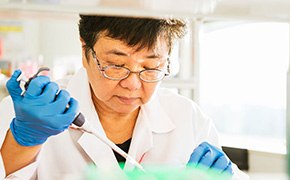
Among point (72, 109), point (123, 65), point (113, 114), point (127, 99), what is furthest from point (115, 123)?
point (72, 109)

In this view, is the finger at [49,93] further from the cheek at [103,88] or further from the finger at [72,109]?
the cheek at [103,88]

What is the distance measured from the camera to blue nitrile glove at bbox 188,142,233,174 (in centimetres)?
89

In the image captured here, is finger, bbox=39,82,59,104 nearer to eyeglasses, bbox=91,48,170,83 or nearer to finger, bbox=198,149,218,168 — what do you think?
eyeglasses, bbox=91,48,170,83

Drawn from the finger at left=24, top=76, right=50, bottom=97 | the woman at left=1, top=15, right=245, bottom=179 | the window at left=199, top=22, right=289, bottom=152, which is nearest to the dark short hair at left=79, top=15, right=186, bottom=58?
the woman at left=1, top=15, right=245, bottom=179

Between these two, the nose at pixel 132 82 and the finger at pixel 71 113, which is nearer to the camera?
the finger at pixel 71 113

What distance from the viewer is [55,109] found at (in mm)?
754

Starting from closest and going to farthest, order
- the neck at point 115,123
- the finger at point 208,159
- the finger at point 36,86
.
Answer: the finger at point 36,86 → the finger at point 208,159 → the neck at point 115,123

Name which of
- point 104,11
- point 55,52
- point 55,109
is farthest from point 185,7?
point 55,52

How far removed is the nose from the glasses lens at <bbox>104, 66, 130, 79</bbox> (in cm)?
1

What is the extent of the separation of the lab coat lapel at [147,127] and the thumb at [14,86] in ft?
1.21

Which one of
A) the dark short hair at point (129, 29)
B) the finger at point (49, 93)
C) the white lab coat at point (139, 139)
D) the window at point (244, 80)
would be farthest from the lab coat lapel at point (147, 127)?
the window at point (244, 80)

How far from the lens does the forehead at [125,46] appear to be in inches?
36.5

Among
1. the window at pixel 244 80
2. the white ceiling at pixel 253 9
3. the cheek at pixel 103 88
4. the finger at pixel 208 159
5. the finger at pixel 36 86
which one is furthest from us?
the window at pixel 244 80

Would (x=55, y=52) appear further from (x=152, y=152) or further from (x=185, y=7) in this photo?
(x=185, y=7)
